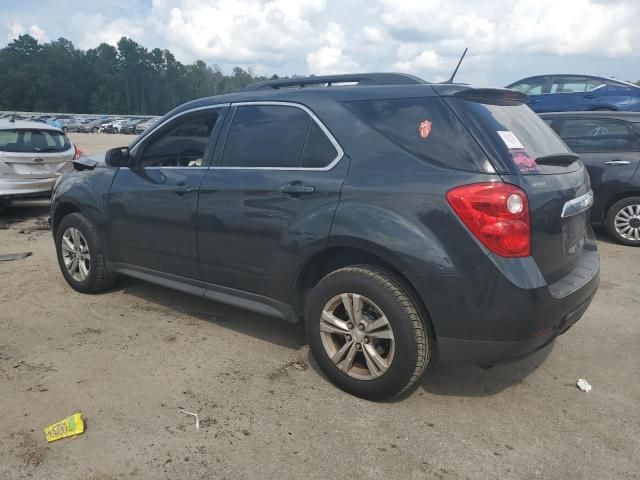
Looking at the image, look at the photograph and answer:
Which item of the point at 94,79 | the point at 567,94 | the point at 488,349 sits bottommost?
the point at 488,349

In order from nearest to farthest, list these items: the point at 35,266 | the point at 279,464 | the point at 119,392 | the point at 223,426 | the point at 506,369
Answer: the point at 279,464 < the point at 223,426 < the point at 119,392 < the point at 506,369 < the point at 35,266

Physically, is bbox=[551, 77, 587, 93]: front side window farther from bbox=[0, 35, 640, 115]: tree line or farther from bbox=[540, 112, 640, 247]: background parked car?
bbox=[0, 35, 640, 115]: tree line

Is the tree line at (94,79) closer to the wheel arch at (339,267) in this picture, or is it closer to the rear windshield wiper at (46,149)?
the rear windshield wiper at (46,149)

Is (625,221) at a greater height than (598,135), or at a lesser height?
lesser

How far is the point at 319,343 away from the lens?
10.6 feet

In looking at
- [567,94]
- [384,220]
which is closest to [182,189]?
[384,220]

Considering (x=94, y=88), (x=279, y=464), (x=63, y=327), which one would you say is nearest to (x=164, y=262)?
(x=63, y=327)

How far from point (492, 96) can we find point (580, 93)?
9.34m

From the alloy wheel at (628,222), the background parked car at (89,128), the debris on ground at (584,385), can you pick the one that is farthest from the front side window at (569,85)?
the background parked car at (89,128)

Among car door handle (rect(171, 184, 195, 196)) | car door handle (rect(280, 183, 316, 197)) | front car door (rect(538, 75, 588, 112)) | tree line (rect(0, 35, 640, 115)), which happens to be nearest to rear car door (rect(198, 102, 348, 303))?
car door handle (rect(280, 183, 316, 197))

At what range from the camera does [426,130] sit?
2949 millimetres

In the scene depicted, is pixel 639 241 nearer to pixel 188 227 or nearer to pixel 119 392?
pixel 188 227

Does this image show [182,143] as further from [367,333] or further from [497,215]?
[497,215]

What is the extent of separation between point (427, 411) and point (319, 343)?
727mm
